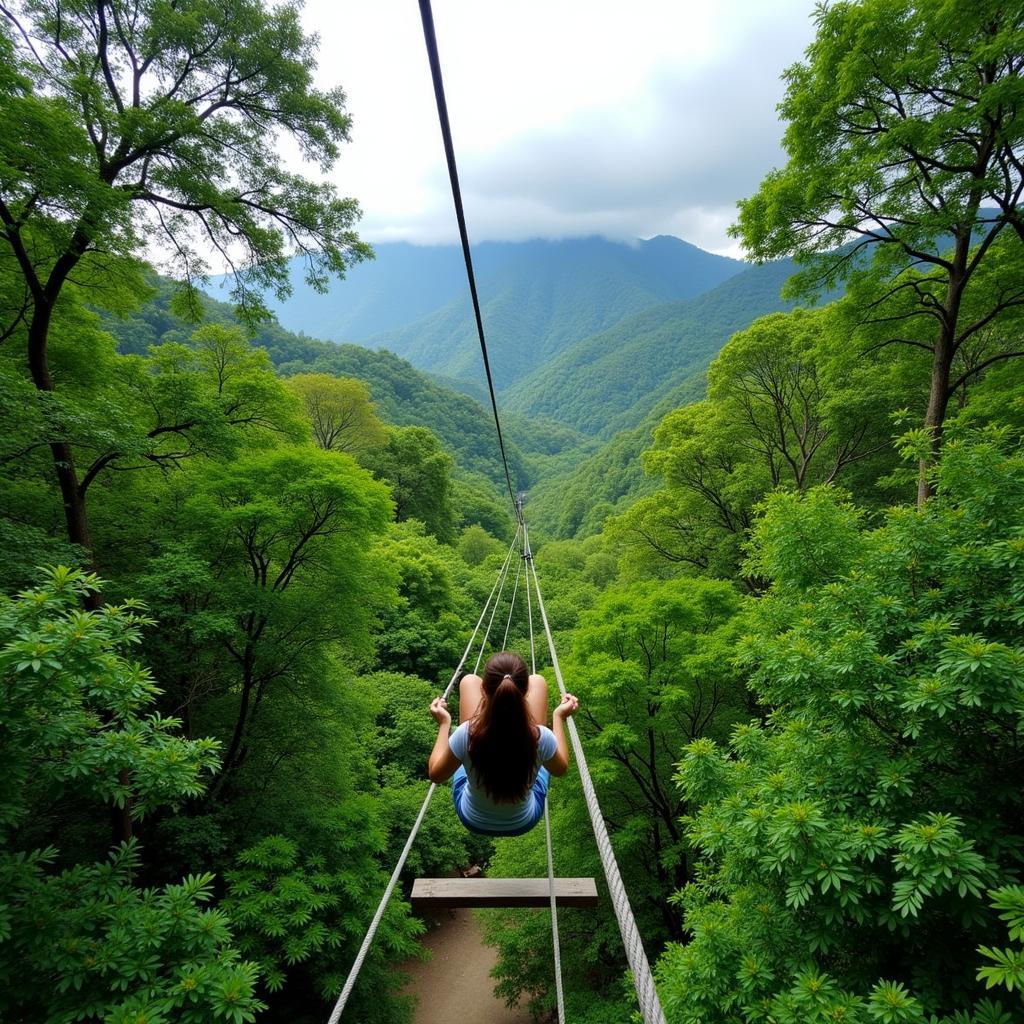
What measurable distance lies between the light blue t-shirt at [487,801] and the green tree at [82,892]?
2.00 meters

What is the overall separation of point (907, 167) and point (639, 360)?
139410 millimetres

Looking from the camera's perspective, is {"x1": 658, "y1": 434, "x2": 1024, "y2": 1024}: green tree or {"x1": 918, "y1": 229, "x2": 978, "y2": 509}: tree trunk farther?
{"x1": 918, "y1": 229, "x2": 978, "y2": 509}: tree trunk

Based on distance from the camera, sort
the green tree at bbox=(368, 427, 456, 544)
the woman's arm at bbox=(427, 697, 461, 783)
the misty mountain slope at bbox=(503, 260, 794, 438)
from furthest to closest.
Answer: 1. the misty mountain slope at bbox=(503, 260, 794, 438)
2. the green tree at bbox=(368, 427, 456, 544)
3. the woman's arm at bbox=(427, 697, 461, 783)

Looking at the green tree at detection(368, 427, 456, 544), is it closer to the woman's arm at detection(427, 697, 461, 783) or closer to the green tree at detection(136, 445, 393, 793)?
the green tree at detection(136, 445, 393, 793)

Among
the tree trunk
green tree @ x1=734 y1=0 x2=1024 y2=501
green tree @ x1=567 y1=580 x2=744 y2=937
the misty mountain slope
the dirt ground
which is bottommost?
the dirt ground

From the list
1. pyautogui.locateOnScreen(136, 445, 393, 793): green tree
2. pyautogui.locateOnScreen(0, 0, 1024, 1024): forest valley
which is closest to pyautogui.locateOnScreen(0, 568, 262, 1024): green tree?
pyautogui.locateOnScreen(0, 0, 1024, 1024): forest valley

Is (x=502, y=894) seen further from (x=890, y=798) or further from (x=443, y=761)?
(x=890, y=798)

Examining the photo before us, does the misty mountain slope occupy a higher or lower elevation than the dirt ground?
higher

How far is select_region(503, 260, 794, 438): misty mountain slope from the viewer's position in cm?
12875

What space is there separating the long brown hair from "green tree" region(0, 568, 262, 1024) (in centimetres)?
234

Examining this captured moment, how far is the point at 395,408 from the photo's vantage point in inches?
2489

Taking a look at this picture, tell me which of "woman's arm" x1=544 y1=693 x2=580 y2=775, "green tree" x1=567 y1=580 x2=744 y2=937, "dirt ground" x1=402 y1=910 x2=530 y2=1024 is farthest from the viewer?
"dirt ground" x1=402 y1=910 x2=530 y2=1024

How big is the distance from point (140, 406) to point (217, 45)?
5.06m

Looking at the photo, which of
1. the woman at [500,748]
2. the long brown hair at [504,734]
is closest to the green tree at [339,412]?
the woman at [500,748]
